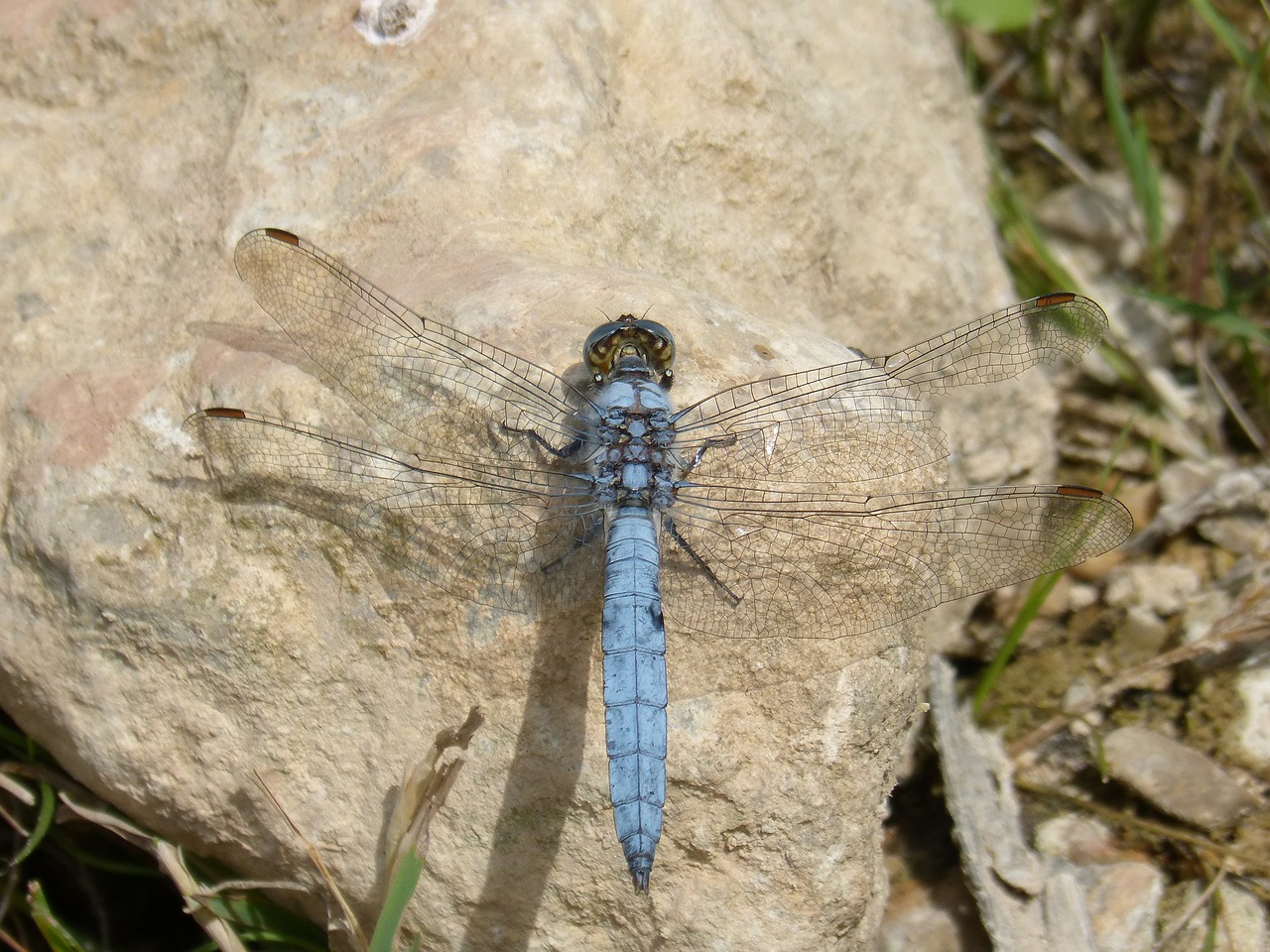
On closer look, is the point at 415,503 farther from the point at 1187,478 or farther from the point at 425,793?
the point at 1187,478

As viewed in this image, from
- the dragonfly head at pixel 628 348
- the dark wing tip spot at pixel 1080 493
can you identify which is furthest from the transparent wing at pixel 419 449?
the dark wing tip spot at pixel 1080 493

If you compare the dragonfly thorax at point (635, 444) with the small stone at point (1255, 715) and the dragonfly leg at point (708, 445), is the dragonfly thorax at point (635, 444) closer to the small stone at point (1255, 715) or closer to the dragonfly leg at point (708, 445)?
the dragonfly leg at point (708, 445)

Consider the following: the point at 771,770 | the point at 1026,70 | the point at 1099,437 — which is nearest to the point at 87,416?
the point at 771,770

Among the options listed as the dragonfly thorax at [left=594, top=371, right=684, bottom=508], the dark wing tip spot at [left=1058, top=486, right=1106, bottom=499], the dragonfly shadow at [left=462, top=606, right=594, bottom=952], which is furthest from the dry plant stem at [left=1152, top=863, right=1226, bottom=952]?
the dragonfly thorax at [left=594, top=371, right=684, bottom=508]

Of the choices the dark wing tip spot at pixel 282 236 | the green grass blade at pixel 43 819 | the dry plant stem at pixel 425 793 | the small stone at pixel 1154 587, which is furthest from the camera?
the small stone at pixel 1154 587

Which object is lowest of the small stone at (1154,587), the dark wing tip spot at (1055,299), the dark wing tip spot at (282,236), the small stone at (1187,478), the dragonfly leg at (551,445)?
the dragonfly leg at (551,445)

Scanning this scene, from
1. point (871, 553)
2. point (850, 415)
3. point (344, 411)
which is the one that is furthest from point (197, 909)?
point (850, 415)

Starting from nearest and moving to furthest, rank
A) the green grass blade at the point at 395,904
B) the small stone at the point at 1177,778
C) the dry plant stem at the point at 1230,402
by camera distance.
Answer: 1. the green grass blade at the point at 395,904
2. the small stone at the point at 1177,778
3. the dry plant stem at the point at 1230,402
